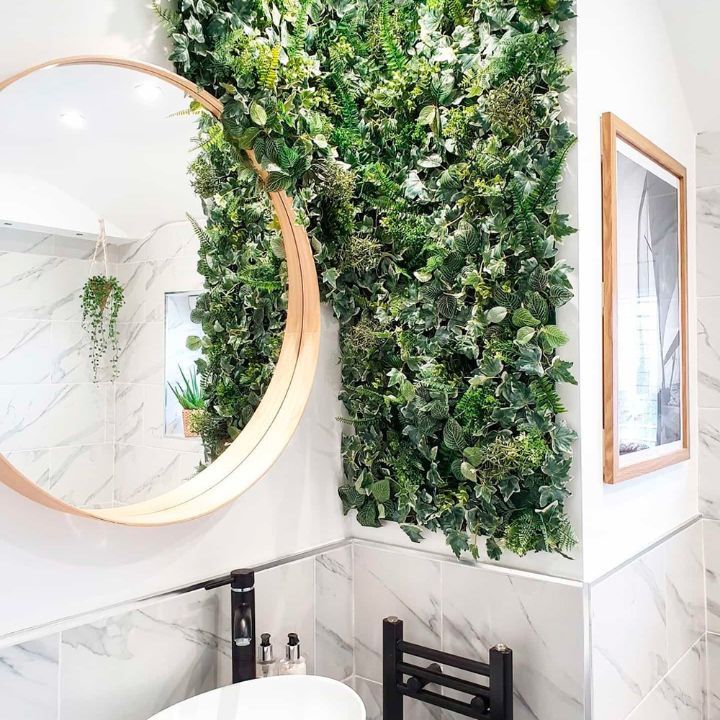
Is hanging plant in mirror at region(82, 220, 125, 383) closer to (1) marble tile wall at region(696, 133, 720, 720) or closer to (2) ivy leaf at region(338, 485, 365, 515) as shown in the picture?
(2) ivy leaf at region(338, 485, 365, 515)

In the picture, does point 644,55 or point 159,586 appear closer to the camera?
point 159,586

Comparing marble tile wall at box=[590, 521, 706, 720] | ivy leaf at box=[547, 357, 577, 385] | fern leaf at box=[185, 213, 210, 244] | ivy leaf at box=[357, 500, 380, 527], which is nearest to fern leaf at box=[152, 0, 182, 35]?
fern leaf at box=[185, 213, 210, 244]

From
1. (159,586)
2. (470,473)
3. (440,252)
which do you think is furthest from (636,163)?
(159,586)

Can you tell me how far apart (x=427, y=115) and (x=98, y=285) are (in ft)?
2.45

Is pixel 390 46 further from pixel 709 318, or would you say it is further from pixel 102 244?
pixel 709 318

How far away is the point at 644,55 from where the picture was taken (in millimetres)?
1644

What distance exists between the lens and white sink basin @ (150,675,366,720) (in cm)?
122

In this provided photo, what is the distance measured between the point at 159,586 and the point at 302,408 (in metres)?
0.45

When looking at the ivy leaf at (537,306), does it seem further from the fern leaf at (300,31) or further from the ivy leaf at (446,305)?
the fern leaf at (300,31)

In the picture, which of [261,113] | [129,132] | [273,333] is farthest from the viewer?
[273,333]

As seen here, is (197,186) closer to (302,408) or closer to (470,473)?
(302,408)

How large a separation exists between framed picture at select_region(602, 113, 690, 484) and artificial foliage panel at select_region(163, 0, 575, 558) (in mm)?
150

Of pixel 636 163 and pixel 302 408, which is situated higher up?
pixel 636 163

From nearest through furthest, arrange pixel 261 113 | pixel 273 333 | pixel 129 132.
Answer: pixel 129 132
pixel 261 113
pixel 273 333
